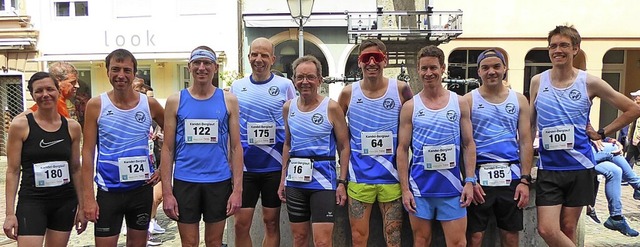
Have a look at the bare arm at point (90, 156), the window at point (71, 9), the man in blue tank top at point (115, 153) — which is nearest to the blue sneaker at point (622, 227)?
the man in blue tank top at point (115, 153)

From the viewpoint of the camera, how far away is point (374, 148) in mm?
3504

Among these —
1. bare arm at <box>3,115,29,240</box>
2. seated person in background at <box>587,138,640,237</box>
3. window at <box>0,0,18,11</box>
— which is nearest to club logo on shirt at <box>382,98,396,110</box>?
bare arm at <box>3,115,29,240</box>

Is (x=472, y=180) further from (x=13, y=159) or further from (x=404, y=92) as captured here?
(x=13, y=159)

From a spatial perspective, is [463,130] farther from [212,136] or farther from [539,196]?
[212,136]

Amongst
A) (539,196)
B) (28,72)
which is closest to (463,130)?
(539,196)

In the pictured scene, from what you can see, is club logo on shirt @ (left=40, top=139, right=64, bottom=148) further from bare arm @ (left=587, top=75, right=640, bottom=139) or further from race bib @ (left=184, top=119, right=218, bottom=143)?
bare arm @ (left=587, top=75, right=640, bottom=139)

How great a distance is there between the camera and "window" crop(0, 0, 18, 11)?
15672mm

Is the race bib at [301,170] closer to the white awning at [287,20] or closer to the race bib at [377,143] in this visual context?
the race bib at [377,143]

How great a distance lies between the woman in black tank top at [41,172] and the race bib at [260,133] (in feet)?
3.98

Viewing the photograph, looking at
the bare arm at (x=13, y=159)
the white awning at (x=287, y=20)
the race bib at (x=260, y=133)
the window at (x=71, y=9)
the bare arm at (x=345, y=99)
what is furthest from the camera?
the window at (x=71, y=9)

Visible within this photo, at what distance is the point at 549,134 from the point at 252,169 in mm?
2130

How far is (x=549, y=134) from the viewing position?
357 centimetres

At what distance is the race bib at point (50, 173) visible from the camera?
3326 millimetres

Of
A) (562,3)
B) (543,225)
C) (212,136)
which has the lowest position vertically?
(543,225)
